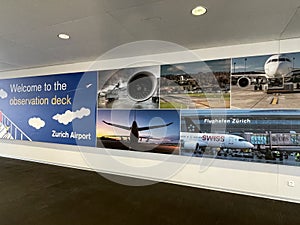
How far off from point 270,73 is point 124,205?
3.25m

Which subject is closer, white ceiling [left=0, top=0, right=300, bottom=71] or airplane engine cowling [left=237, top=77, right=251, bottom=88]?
white ceiling [left=0, top=0, right=300, bottom=71]

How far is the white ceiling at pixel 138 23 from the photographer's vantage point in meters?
2.44

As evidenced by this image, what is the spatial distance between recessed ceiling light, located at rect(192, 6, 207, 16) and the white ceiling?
2.7 inches

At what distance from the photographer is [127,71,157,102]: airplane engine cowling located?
4.38 m

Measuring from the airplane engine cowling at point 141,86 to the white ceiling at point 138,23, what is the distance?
2.88 ft

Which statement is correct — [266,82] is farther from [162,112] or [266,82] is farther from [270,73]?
[162,112]

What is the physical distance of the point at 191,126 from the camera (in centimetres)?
400

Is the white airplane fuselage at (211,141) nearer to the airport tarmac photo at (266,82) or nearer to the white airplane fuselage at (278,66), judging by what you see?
the airport tarmac photo at (266,82)

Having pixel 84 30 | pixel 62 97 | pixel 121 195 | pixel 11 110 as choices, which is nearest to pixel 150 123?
pixel 121 195

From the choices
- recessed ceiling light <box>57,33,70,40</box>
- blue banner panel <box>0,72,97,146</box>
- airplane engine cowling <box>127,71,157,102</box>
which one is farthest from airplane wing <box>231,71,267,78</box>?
blue banner panel <box>0,72,97,146</box>

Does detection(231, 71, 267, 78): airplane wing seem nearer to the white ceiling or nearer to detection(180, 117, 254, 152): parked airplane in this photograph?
the white ceiling

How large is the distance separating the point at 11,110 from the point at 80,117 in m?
2.75

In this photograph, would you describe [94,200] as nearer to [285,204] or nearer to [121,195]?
[121,195]

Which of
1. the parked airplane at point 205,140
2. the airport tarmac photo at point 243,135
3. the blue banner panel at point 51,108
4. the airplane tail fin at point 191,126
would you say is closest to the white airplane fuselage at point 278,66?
the airport tarmac photo at point 243,135
